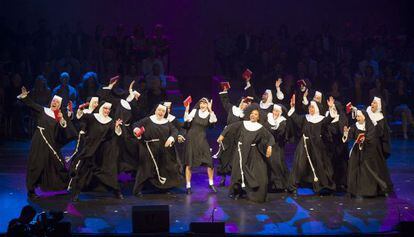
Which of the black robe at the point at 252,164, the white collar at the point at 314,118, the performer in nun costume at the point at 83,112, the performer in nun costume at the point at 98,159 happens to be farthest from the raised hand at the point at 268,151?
the performer in nun costume at the point at 83,112

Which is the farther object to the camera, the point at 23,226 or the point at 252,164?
the point at 252,164

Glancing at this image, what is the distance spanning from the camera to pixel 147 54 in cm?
1930

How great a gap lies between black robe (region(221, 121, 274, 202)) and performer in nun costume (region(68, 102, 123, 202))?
192 centimetres

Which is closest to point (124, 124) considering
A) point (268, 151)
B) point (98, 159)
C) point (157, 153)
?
point (157, 153)

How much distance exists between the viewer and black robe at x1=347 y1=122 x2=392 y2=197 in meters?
12.3

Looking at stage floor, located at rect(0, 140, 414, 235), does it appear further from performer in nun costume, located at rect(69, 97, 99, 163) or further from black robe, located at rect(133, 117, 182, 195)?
performer in nun costume, located at rect(69, 97, 99, 163)

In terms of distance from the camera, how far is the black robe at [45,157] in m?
12.1

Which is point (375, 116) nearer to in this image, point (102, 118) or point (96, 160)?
point (102, 118)

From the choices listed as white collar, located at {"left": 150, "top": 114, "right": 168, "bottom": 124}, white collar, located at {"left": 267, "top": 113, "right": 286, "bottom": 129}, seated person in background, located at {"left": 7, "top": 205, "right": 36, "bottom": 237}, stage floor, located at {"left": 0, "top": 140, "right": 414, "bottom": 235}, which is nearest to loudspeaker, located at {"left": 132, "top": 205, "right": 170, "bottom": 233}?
stage floor, located at {"left": 0, "top": 140, "right": 414, "bottom": 235}

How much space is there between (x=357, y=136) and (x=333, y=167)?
2.65 ft

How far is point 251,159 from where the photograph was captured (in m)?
12.1

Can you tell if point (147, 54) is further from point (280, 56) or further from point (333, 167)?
point (333, 167)

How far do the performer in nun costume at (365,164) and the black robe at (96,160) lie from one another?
382cm

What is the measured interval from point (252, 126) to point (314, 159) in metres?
1.25
